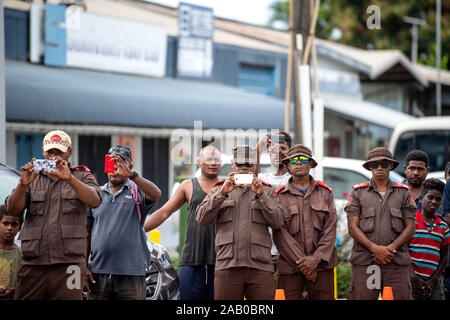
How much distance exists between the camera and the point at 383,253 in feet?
17.6

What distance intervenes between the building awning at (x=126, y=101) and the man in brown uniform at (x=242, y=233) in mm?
6199

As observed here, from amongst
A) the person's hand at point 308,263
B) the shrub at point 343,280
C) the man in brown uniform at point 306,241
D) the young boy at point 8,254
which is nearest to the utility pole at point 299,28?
the shrub at point 343,280

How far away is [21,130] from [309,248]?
690 centimetres

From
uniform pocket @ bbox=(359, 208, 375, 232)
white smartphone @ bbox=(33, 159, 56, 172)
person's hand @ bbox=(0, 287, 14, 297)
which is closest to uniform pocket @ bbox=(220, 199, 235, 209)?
uniform pocket @ bbox=(359, 208, 375, 232)

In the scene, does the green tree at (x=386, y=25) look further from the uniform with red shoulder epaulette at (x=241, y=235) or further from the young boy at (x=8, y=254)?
the young boy at (x=8, y=254)

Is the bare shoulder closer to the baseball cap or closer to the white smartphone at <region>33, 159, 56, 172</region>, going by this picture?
the baseball cap

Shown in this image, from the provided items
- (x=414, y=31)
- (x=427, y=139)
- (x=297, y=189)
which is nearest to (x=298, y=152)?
(x=297, y=189)

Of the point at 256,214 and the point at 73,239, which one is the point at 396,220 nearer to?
the point at 256,214

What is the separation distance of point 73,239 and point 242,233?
128 centimetres

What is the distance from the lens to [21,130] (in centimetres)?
1073

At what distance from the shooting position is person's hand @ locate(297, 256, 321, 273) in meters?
5.16

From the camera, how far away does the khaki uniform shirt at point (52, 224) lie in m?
4.59

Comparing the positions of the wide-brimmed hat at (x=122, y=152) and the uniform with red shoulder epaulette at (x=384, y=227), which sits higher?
the wide-brimmed hat at (x=122, y=152)
